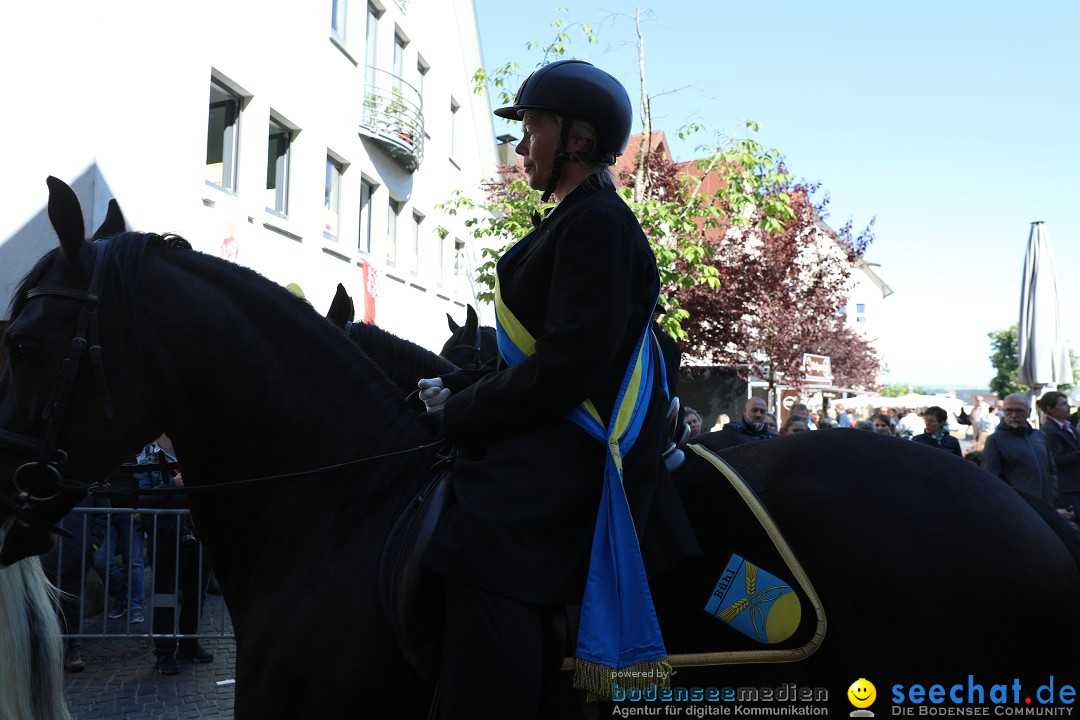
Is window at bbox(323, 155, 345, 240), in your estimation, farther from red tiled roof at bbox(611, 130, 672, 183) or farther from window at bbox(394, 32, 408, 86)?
red tiled roof at bbox(611, 130, 672, 183)

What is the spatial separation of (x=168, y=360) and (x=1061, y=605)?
2.57m

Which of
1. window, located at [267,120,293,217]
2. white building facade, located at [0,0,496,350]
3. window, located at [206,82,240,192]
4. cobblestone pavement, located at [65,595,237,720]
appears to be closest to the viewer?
cobblestone pavement, located at [65,595,237,720]

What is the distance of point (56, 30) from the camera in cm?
1064

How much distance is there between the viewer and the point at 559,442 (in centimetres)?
236

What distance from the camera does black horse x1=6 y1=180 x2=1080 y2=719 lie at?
2336 mm

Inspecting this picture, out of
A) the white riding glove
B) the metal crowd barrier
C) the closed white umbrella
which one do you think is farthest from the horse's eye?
the closed white umbrella

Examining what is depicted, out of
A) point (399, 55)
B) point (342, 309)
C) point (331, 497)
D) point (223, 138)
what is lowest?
point (331, 497)

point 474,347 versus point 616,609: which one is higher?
point 474,347

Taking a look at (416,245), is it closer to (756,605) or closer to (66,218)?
(66,218)

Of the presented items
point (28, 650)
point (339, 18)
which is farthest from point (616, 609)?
point (339, 18)

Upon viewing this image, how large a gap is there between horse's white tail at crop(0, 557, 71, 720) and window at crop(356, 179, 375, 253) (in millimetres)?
15049

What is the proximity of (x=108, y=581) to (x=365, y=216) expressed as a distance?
519 inches

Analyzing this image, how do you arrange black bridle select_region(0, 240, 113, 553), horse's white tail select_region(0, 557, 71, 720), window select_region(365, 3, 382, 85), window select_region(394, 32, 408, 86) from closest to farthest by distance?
black bridle select_region(0, 240, 113, 553)
horse's white tail select_region(0, 557, 71, 720)
window select_region(365, 3, 382, 85)
window select_region(394, 32, 408, 86)

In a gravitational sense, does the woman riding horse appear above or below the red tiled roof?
below
